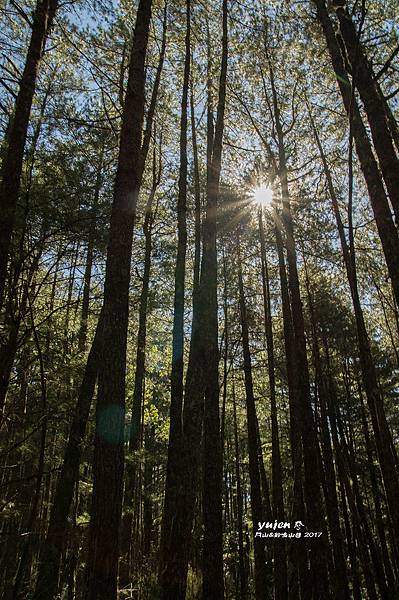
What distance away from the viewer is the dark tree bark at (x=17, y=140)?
14.9 feet

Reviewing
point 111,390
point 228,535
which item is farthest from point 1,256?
point 228,535

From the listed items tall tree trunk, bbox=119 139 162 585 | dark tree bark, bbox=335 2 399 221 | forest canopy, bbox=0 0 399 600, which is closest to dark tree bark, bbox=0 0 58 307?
forest canopy, bbox=0 0 399 600

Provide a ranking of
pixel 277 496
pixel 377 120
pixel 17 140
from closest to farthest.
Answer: pixel 377 120, pixel 17 140, pixel 277 496

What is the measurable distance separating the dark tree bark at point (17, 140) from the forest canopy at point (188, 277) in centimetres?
2

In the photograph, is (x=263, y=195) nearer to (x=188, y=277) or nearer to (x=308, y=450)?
(x=188, y=277)

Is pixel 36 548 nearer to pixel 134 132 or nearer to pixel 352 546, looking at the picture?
pixel 352 546

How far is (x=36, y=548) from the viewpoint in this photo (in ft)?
44.4

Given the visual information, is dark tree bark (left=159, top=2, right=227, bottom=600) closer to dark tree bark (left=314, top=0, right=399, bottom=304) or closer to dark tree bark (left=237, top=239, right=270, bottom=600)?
dark tree bark (left=314, top=0, right=399, bottom=304)

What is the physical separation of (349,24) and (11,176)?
13.2 ft

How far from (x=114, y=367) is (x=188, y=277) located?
32.7 ft

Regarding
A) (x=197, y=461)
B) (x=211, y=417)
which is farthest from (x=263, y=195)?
(x=197, y=461)

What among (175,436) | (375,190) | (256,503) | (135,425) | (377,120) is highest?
(377,120)

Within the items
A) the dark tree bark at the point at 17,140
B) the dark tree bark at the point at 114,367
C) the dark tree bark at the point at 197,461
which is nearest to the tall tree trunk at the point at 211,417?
the dark tree bark at the point at 197,461

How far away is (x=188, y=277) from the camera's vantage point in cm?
1386
